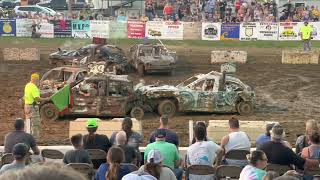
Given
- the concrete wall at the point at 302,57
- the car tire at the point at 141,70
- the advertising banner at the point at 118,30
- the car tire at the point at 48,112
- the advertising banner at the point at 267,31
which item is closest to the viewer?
the car tire at the point at 48,112

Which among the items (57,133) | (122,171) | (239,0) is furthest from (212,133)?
(239,0)

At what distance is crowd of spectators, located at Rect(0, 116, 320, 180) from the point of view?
6742 millimetres

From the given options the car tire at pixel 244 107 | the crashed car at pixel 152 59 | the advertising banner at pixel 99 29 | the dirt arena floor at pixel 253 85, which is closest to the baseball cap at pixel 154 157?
the dirt arena floor at pixel 253 85

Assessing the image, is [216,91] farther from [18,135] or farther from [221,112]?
[18,135]

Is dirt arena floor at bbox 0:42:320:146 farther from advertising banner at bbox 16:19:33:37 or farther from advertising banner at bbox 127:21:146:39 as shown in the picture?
advertising banner at bbox 127:21:146:39

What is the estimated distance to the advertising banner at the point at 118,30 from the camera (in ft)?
124

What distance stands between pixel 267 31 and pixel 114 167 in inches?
1236

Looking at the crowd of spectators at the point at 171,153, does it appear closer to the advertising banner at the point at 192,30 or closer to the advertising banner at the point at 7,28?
the advertising banner at the point at 192,30

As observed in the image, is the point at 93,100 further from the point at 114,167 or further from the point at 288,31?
the point at 288,31

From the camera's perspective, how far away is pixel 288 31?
A: 37219 millimetres

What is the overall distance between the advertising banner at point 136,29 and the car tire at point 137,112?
19938 mm

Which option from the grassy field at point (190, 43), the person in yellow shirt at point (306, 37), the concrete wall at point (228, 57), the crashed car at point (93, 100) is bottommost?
the crashed car at point (93, 100)

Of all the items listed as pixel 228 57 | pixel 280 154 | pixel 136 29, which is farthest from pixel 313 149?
pixel 136 29

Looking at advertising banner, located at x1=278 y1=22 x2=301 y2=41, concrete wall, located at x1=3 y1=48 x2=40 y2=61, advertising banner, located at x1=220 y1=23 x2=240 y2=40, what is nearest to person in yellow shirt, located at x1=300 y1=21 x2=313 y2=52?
advertising banner, located at x1=278 y1=22 x2=301 y2=41
